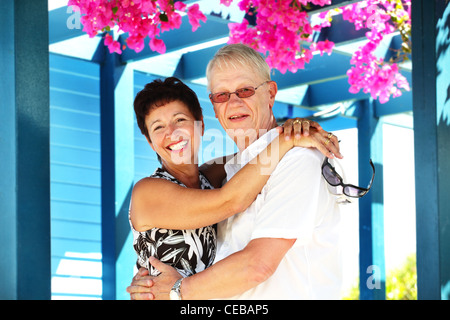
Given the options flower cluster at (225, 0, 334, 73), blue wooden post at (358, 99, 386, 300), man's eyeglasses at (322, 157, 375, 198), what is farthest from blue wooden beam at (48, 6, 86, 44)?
blue wooden post at (358, 99, 386, 300)

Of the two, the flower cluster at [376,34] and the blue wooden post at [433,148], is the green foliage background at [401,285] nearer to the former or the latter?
the flower cluster at [376,34]

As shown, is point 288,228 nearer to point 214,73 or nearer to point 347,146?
point 214,73

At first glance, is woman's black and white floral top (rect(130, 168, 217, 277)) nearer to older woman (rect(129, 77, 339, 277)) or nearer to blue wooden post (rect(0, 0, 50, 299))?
older woman (rect(129, 77, 339, 277))

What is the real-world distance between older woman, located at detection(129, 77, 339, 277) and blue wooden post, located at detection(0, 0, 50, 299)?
0.40 m

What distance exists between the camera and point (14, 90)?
274 cm

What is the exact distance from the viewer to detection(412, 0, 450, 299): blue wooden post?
10.6 ft

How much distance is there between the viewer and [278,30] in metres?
5.00

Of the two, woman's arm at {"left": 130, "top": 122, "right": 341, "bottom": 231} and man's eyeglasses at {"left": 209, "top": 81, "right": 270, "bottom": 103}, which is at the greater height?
man's eyeglasses at {"left": 209, "top": 81, "right": 270, "bottom": 103}

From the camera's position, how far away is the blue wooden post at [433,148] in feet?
10.6

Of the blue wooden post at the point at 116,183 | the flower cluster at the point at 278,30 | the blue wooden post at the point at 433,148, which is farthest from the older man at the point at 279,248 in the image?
the blue wooden post at the point at 116,183

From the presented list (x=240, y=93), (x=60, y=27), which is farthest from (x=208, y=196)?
(x=60, y=27)

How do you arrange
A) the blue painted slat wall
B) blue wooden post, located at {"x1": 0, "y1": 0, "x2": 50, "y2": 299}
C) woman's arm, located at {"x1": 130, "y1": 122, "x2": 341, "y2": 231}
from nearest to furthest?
woman's arm, located at {"x1": 130, "y1": 122, "x2": 341, "y2": 231} → blue wooden post, located at {"x1": 0, "y1": 0, "x2": 50, "y2": 299} → the blue painted slat wall

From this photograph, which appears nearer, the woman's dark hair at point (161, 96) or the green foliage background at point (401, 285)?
the woman's dark hair at point (161, 96)
